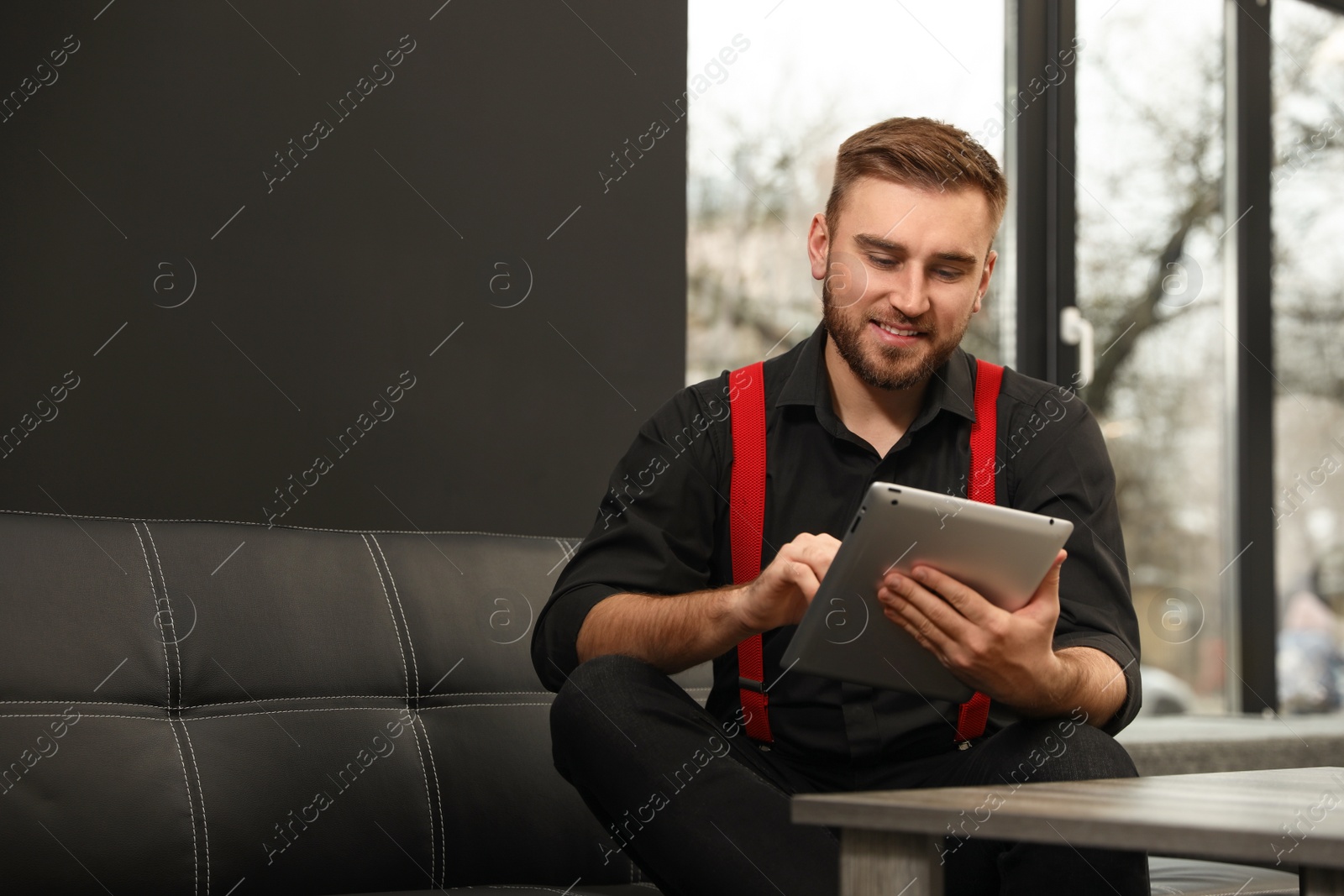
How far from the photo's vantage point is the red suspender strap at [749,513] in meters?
1.71

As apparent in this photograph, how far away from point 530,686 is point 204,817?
54cm

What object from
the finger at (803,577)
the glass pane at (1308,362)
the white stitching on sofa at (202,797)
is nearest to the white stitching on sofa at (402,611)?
the white stitching on sofa at (202,797)

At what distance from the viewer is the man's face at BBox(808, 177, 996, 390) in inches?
72.1

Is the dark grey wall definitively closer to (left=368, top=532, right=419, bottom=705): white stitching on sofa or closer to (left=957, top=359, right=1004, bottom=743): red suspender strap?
(left=368, top=532, right=419, bottom=705): white stitching on sofa

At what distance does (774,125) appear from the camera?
10.2 ft

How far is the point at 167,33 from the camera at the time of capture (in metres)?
2.15

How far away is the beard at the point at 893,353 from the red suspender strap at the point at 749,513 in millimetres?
148

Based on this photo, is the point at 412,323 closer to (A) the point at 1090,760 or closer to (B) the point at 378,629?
(B) the point at 378,629

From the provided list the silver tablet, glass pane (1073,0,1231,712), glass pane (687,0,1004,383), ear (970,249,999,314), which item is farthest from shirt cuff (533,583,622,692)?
glass pane (1073,0,1231,712)

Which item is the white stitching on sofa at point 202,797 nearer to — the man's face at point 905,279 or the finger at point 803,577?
the finger at point 803,577

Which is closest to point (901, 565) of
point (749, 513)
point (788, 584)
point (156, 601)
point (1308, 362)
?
point (788, 584)

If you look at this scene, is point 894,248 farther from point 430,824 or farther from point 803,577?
point 430,824

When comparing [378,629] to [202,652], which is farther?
[378,629]

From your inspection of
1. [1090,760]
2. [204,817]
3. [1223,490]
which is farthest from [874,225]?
[1223,490]
